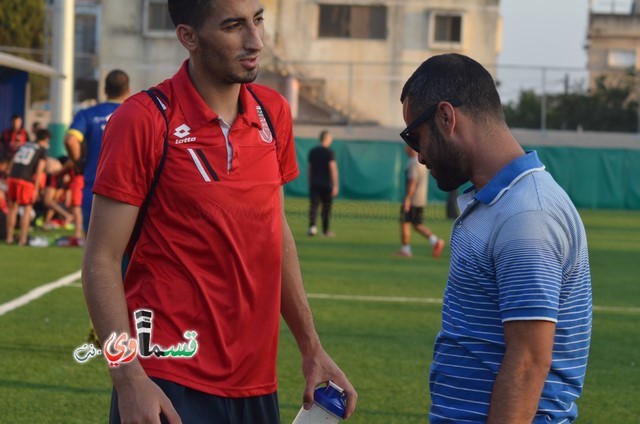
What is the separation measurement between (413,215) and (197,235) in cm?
1654

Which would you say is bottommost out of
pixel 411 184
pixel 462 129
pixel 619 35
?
pixel 411 184

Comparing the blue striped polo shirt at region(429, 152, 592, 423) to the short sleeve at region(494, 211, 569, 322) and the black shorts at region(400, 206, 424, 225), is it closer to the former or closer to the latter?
the short sleeve at region(494, 211, 569, 322)

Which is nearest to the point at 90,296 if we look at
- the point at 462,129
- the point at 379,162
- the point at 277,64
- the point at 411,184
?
the point at 462,129

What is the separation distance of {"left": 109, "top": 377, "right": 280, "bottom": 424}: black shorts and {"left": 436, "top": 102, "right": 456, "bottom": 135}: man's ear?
1.17 meters

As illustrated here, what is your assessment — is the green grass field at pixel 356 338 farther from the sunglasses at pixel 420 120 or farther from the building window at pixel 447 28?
the building window at pixel 447 28

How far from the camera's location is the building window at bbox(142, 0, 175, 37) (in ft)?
174

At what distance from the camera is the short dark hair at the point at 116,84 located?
9.61 m

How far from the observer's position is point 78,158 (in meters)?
11.3

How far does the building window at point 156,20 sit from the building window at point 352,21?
736 cm

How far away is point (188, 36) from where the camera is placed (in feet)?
12.8

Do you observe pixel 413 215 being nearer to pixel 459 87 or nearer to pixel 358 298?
pixel 358 298

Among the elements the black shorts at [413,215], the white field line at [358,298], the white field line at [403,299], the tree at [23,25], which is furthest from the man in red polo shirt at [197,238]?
the tree at [23,25]

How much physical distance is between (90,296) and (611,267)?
1685 centimetres

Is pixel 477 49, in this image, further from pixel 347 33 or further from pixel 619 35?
pixel 619 35
